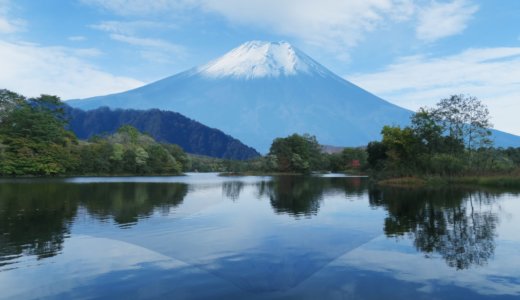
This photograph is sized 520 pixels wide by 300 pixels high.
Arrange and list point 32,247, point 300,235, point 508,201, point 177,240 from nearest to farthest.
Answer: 1. point 32,247
2. point 177,240
3. point 300,235
4. point 508,201

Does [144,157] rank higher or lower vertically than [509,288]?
higher

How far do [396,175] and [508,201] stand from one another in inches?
1041

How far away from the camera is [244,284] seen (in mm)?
10352

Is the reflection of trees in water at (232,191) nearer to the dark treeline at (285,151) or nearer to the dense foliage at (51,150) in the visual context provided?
the dark treeline at (285,151)

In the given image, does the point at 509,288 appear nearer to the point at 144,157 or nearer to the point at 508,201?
the point at 508,201

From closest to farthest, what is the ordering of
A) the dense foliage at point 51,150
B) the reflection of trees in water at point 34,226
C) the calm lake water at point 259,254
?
1. the calm lake water at point 259,254
2. the reflection of trees in water at point 34,226
3. the dense foliage at point 51,150

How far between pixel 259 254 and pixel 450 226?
10.6m

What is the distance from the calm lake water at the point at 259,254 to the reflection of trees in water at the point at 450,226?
78 millimetres

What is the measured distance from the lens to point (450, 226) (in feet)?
62.3

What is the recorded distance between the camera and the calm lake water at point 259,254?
393 inches

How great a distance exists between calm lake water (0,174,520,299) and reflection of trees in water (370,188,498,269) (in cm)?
8

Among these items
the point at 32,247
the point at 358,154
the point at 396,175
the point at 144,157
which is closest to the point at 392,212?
the point at 32,247

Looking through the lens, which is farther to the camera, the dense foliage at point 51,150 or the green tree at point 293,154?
the green tree at point 293,154

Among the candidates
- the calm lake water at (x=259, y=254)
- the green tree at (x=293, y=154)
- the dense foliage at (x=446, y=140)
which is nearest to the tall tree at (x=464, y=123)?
the dense foliage at (x=446, y=140)
